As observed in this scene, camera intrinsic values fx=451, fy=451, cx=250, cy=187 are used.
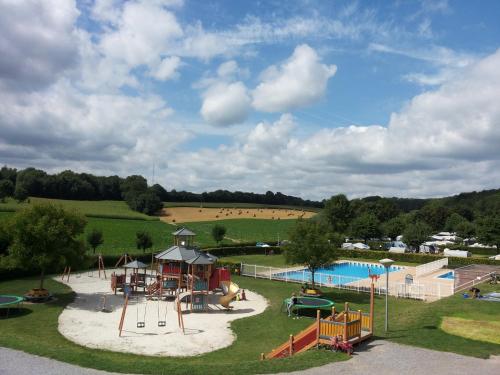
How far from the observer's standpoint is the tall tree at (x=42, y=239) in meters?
23.5

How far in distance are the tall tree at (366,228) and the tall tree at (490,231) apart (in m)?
13.3

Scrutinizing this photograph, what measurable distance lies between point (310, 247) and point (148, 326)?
10.8 meters

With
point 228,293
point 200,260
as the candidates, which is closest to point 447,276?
point 228,293

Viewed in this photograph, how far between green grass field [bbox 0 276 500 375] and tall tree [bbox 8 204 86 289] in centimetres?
231

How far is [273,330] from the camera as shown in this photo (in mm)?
18734

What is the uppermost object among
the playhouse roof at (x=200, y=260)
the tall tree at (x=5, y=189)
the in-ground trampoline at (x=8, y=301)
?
the tall tree at (x=5, y=189)

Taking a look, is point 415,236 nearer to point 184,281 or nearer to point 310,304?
point 184,281

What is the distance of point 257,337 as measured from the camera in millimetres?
17688

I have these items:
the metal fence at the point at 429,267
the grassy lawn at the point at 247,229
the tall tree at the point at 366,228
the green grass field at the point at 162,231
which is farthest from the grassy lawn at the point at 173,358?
the tall tree at the point at 366,228

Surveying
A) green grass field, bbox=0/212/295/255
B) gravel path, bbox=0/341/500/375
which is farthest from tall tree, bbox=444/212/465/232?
gravel path, bbox=0/341/500/375

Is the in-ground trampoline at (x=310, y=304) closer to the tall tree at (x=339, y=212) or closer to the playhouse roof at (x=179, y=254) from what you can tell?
the playhouse roof at (x=179, y=254)

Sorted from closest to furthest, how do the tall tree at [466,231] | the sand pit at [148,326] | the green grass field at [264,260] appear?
the sand pit at [148,326]
the green grass field at [264,260]
the tall tree at [466,231]

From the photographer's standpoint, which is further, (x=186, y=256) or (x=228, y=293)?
(x=186, y=256)

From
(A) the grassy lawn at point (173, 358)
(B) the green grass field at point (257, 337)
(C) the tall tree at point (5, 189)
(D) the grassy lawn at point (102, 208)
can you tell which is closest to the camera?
(A) the grassy lawn at point (173, 358)
